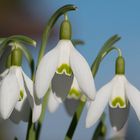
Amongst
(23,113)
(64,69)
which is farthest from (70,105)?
(64,69)

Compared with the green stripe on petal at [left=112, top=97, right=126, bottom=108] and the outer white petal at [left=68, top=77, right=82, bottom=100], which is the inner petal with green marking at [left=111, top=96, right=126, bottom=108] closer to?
the green stripe on petal at [left=112, top=97, right=126, bottom=108]

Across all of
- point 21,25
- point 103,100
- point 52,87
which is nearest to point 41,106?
point 52,87

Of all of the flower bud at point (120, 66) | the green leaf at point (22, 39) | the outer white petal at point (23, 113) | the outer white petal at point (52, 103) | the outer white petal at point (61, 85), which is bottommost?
the outer white petal at point (23, 113)

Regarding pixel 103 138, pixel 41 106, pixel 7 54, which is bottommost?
pixel 103 138

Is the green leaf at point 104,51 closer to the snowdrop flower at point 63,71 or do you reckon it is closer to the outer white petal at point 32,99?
the snowdrop flower at point 63,71

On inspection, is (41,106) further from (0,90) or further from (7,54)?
(7,54)

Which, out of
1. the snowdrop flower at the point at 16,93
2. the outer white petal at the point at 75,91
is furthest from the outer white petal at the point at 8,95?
the outer white petal at the point at 75,91
